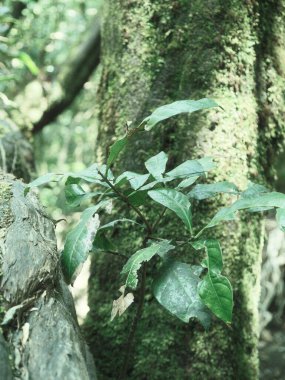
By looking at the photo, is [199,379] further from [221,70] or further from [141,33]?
[141,33]

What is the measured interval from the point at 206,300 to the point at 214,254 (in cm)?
11

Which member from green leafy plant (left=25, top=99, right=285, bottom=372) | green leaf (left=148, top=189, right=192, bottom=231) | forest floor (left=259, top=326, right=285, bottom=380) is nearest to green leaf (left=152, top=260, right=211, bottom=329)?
green leafy plant (left=25, top=99, right=285, bottom=372)

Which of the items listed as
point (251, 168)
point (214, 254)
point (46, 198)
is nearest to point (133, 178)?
point (214, 254)

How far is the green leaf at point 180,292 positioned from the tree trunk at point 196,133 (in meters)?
0.45

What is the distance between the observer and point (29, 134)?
2924 mm

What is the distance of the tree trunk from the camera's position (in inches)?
66.1

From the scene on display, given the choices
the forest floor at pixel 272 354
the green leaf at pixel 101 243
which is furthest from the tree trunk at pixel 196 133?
the forest floor at pixel 272 354

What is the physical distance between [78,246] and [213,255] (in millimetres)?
344

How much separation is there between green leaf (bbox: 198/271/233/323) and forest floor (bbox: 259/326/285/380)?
2.18 metres

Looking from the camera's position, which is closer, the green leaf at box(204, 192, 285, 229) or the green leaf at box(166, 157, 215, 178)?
the green leaf at box(204, 192, 285, 229)

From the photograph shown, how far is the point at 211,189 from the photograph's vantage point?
139 centimetres

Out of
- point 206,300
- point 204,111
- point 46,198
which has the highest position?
point 204,111

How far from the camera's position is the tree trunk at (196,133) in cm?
168

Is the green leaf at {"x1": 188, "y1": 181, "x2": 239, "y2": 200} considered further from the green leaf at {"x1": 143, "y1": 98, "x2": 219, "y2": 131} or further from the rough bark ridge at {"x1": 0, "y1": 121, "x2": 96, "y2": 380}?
the rough bark ridge at {"x1": 0, "y1": 121, "x2": 96, "y2": 380}
